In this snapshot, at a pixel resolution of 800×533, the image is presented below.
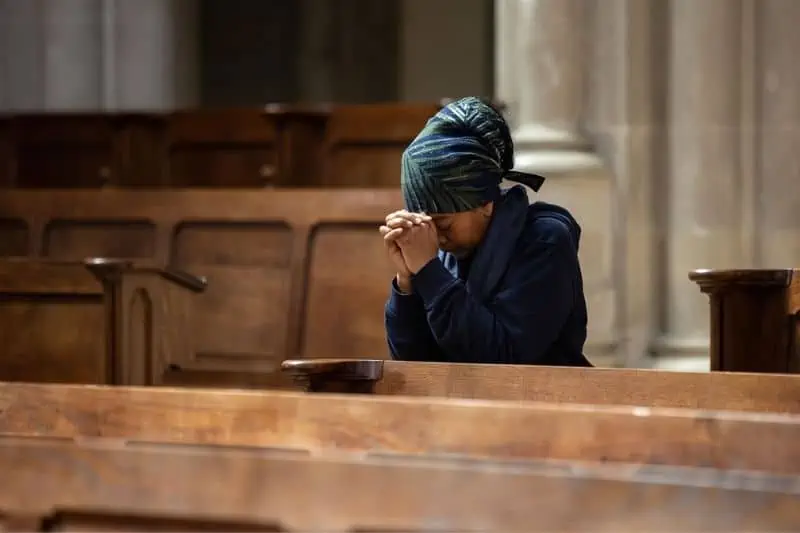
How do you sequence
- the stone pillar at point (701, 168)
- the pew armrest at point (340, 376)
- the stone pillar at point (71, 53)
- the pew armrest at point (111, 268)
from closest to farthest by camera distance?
the pew armrest at point (340, 376) → the pew armrest at point (111, 268) → the stone pillar at point (701, 168) → the stone pillar at point (71, 53)

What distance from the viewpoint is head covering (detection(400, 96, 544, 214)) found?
241 cm

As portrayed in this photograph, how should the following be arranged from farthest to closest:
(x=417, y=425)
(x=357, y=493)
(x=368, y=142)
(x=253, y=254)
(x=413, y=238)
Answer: (x=368, y=142), (x=253, y=254), (x=413, y=238), (x=417, y=425), (x=357, y=493)

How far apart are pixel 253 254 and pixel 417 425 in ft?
10.2

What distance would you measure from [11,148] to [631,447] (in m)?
4.99

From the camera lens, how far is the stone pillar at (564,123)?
180 inches

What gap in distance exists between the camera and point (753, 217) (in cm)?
459

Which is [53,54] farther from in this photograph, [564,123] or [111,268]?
[111,268]

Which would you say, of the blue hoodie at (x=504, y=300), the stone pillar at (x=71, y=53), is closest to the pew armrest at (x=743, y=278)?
the blue hoodie at (x=504, y=300)

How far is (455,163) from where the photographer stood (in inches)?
94.6

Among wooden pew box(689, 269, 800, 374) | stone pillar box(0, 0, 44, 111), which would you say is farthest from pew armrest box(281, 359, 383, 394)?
stone pillar box(0, 0, 44, 111)

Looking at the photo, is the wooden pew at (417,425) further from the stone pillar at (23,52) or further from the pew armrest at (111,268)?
the stone pillar at (23,52)

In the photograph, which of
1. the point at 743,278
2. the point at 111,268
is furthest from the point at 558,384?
the point at 111,268

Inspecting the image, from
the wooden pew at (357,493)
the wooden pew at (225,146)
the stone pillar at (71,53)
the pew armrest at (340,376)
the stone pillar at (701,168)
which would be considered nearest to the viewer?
the wooden pew at (357,493)

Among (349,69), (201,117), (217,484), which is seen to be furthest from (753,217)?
(349,69)
